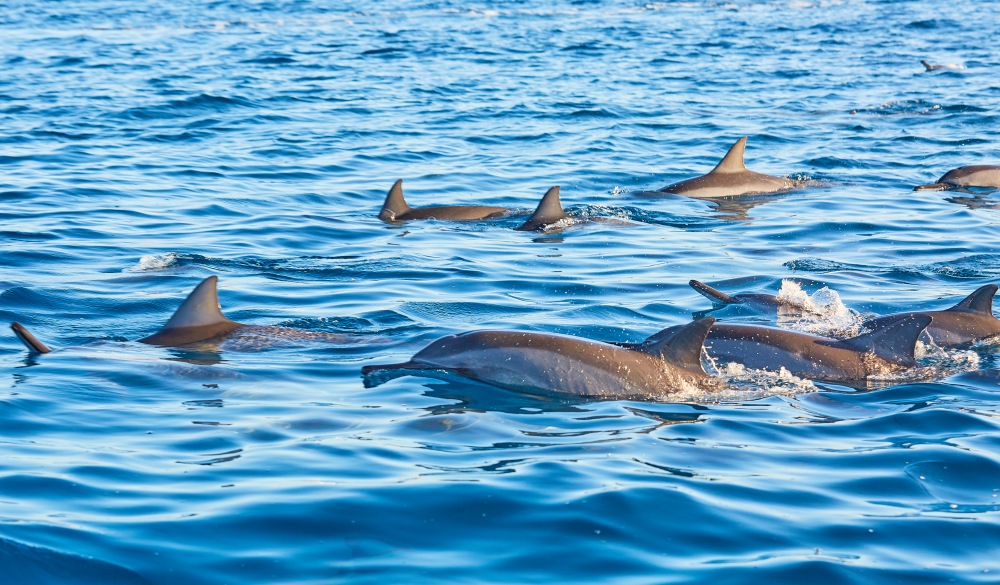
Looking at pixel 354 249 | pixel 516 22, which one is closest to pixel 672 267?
pixel 354 249

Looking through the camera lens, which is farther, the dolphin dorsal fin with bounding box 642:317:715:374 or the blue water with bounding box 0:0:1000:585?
the dolphin dorsal fin with bounding box 642:317:715:374

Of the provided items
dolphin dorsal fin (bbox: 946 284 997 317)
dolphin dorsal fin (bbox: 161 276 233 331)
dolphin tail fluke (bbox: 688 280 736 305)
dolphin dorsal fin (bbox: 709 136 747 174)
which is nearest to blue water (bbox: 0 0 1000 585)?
dolphin tail fluke (bbox: 688 280 736 305)

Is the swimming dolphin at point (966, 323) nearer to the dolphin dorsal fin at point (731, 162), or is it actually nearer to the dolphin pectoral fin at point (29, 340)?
the dolphin pectoral fin at point (29, 340)

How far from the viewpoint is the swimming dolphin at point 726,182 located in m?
17.3

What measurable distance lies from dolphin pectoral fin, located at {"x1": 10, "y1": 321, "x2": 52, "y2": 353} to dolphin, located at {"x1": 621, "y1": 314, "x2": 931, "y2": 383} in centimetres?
490

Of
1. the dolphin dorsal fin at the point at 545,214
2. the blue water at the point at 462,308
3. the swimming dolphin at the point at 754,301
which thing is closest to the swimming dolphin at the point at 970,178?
the blue water at the point at 462,308

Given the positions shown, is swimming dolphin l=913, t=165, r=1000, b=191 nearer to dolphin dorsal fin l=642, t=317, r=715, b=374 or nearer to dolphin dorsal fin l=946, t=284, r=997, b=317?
dolphin dorsal fin l=946, t=284, r=997, b=317

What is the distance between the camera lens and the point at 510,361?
807 centimetres

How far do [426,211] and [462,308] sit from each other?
4.83 meters

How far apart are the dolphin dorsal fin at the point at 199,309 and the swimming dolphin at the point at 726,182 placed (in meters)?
9.26

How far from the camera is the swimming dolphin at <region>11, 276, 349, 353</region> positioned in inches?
369

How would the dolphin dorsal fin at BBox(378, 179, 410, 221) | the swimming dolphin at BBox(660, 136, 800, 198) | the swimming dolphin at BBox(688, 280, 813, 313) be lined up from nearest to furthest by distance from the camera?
the swimming dolphin at BBox(688, 280, 813, 313) < the dolphin dorsal fin at BBox(378, 179, 410, 221) < the swimming dolphin at BBox(660, 136, 800, 198)

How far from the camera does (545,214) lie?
14.7 m

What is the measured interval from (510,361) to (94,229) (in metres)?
7.91
